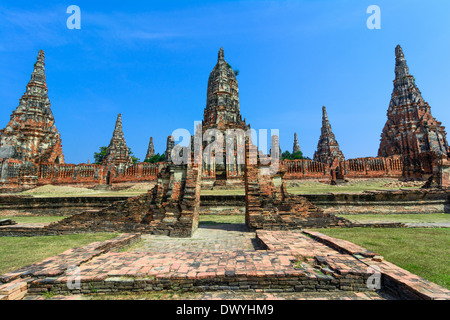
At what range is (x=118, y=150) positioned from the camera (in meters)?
30.1

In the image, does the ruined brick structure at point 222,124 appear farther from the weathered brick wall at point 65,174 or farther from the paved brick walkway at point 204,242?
the paved brick walkway at point 204,242

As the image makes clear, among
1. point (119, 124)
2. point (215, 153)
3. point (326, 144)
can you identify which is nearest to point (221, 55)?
point (215, 153)

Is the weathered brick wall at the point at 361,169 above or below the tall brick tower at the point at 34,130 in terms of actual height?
below

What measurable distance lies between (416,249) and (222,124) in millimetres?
21165

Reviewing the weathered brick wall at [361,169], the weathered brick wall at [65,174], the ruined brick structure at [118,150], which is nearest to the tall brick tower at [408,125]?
the weathered brick wall at [361,169]

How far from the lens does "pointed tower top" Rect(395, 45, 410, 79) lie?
3055cm

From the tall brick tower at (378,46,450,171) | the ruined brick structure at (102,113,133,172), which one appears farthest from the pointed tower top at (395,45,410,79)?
the ruined brick structure at (102,113,133,172)

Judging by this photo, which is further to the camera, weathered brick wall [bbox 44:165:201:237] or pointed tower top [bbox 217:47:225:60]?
pointed tower top [bbox 217:47:225:60]

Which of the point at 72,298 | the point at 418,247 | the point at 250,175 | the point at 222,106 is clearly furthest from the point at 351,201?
the point at 222,106

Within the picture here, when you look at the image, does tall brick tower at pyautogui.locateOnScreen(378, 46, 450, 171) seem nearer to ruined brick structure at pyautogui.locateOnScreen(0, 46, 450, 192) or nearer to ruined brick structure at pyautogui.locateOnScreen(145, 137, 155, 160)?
ruined brick structure at pyautogui.locateOnScreen(0, 46, 450, 192)

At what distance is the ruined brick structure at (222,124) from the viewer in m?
21.7

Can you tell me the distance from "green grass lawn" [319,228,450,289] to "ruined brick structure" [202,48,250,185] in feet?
50.7

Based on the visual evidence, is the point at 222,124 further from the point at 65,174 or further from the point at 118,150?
the point at 65,174

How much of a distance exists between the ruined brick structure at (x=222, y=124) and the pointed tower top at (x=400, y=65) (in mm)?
21550
